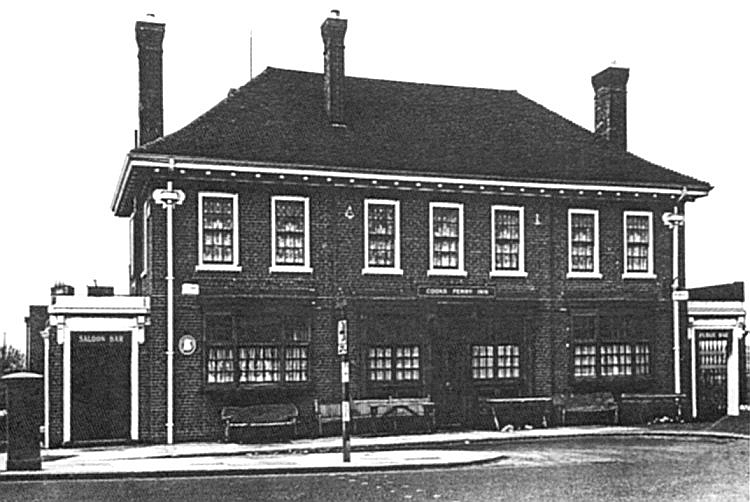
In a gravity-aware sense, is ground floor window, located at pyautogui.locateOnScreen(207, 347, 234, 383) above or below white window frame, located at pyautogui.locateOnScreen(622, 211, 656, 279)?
below

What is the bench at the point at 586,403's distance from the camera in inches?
1208

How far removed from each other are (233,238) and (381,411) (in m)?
5.57

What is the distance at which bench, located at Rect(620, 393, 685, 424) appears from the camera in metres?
30.9

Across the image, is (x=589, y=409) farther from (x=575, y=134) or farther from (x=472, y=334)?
(x=575, y=134)

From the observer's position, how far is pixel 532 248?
30.9 metres

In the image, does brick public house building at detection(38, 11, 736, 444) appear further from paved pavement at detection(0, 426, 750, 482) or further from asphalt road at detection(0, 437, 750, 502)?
asphalt road at detection(0, 437, 750, 502)

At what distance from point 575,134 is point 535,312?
242 inches

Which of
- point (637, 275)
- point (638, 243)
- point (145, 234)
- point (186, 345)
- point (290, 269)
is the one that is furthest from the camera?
point (638, 243)

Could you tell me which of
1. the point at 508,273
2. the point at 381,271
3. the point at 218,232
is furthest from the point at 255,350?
the point at 508,273

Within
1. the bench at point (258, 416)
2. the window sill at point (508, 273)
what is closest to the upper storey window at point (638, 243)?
the window sill at point (508, 273)

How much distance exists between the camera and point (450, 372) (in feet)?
98.6

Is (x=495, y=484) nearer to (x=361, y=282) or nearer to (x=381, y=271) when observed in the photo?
(x=361, y=282)

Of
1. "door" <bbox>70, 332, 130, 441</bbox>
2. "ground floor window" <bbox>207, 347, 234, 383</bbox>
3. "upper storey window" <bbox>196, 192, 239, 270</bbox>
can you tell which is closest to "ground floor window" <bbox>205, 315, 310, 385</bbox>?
"ground floor window" <bbox>207, 347, 234, 383</bbox>

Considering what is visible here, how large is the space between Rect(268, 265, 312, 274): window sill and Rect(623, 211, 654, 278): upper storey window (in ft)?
29.6
